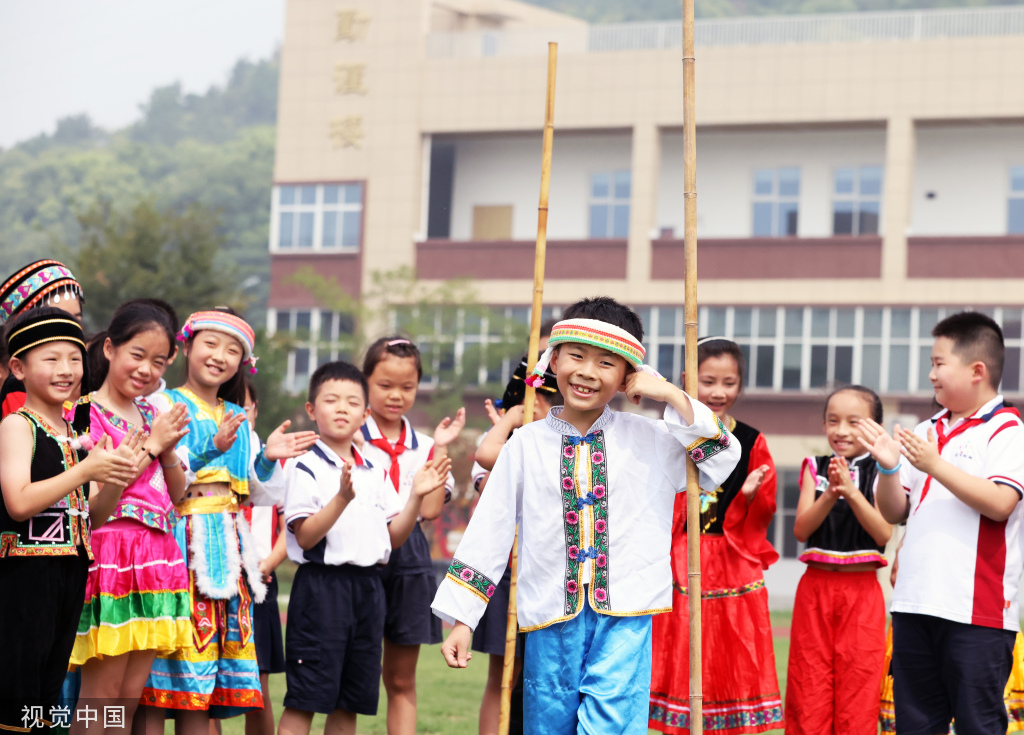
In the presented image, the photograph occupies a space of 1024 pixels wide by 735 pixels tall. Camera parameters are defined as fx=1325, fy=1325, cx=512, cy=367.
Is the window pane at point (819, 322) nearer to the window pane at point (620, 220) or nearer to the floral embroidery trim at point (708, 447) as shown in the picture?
the window pane at point (620, 220)

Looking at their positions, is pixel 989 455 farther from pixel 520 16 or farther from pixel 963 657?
pixel 520 16

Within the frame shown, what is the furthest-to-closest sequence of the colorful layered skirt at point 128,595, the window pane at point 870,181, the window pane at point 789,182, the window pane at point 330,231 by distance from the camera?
1. the window pane at point 330,231
2. the window pane at point 789,182
3. the window pane at point 870,181
4. the colorful layered skirt at point 128,595

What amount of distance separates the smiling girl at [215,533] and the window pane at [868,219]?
2595 cm

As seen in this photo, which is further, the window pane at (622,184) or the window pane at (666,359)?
the window pane at (622,184)

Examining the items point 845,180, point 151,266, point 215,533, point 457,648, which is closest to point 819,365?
point 845,180

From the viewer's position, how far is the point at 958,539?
188 inches

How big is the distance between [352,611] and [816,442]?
24412 mm

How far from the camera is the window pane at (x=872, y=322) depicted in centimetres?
2859

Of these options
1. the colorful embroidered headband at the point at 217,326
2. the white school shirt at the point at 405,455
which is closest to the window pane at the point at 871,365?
the white school shirt at the point at 405,455

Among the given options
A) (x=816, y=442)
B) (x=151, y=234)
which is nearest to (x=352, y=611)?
(x=151, y=234)

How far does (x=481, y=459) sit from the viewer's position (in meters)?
5.36

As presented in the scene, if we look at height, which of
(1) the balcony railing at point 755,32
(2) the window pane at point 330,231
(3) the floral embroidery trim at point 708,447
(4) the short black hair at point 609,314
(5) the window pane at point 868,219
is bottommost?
(3) the floral embroidery trim at point 708,447

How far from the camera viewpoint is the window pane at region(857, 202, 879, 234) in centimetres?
2962

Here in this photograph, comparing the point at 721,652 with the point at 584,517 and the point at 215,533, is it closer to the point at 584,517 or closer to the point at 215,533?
the point at 584,517
